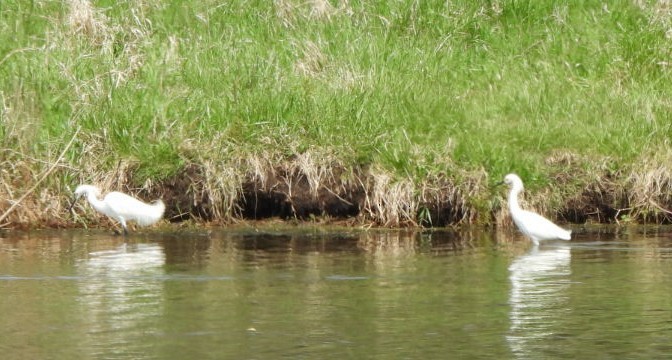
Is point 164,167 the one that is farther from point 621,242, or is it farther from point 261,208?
point 621,242

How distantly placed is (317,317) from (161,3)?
27.7ft

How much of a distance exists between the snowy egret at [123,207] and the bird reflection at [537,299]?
3.31 meters

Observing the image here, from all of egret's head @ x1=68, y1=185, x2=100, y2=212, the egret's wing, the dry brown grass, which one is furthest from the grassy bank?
the egret's wing

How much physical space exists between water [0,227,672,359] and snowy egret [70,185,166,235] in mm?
189

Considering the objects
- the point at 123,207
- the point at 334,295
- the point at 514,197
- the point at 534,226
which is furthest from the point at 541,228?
the point at 123,207

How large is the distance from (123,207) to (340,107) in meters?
2.57

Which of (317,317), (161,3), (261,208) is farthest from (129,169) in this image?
(317,317)

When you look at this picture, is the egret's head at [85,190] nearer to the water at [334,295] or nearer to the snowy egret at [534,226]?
the water at [334,295]

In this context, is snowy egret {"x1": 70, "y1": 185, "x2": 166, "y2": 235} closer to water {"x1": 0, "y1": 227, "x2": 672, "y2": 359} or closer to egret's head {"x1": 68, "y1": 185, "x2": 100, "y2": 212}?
egret's head {"x1": 68, "y1": 185, "x2": 100, "y2": 212}

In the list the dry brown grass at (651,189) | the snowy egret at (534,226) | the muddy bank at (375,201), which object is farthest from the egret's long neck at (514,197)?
the dry brown grass at (651,189)

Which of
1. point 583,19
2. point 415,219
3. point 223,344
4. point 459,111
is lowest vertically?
point 223,344

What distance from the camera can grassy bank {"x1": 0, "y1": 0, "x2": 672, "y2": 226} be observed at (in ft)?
→ 41.0

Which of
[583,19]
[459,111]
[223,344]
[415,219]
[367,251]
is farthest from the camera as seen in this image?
[583,19]

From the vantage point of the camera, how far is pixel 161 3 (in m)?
15.8
